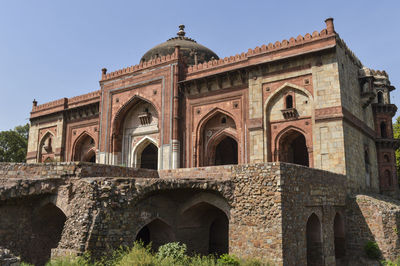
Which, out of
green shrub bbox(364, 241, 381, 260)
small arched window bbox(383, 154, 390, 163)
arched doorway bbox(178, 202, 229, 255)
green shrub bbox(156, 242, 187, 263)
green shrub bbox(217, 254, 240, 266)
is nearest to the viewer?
green shrub bbox(217, 254, 240, 266)

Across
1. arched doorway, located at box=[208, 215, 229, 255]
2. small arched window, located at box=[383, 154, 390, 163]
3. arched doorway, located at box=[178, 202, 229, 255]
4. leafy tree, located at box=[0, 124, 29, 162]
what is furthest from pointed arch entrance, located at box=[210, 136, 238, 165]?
leafy tree, located at box=[0, 124, 29, 162]

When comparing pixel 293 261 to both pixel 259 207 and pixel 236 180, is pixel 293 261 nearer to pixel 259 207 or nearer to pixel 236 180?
pixel 259 207

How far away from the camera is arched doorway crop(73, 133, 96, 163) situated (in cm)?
2286

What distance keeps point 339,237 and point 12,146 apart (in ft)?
94.3

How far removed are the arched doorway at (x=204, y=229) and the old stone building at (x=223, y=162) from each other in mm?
51

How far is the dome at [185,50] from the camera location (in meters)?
21.5

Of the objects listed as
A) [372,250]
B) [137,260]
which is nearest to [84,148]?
[137,260]

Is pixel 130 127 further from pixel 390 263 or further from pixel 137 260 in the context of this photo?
pixel 390 263

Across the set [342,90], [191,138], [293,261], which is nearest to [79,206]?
[293,261]

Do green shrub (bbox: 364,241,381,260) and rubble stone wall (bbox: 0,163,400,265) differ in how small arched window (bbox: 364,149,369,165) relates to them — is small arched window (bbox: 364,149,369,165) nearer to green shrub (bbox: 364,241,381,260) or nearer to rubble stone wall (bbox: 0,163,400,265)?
green shrub (bbox: 364,241,381,260)

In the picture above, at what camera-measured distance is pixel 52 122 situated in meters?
24.5

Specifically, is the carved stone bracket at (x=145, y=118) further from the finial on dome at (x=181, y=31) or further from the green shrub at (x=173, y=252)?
the green shrub at (x=173, y=252)

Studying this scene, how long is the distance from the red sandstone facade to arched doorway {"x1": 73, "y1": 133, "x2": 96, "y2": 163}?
0.08m

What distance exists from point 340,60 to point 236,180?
7.99 m
